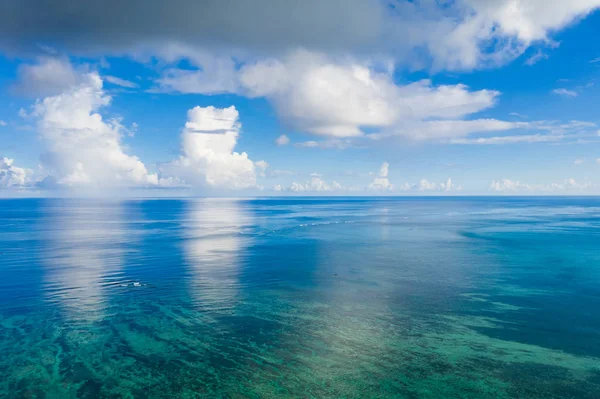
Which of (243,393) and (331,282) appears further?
(331,282)

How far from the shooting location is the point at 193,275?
53.1 meters

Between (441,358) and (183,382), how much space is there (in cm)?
1750

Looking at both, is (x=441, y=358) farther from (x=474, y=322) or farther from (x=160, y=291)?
(x=160, y=291)

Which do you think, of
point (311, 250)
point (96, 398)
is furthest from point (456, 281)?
point (96, 398)

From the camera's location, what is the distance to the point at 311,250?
2955 inches

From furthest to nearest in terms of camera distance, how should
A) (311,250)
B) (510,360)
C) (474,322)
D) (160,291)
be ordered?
(311,250)
(160,291)
(474,322)
(510,360)

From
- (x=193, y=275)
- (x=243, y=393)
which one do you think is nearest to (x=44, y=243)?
(x=193, y=275)

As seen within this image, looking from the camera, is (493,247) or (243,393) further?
(493,247)

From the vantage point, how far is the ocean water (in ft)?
80.8

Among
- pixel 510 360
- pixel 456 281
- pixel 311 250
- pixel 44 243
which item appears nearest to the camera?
pixel 510 360

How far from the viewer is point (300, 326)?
1332 inches

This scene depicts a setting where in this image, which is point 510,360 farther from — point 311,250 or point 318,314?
point 311,250

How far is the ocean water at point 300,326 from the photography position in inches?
970

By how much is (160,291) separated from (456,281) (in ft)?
117
